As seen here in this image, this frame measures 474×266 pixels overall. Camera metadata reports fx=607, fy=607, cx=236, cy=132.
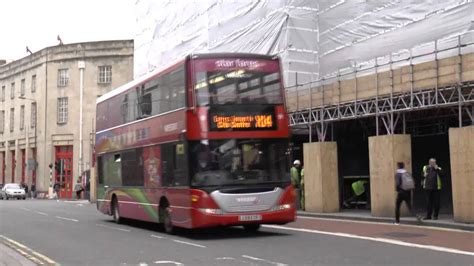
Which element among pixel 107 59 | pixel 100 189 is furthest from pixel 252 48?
pixel 107 59

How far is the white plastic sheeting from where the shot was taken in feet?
63.3

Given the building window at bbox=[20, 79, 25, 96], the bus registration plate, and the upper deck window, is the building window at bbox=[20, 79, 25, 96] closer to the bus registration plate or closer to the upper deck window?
the upper deck window

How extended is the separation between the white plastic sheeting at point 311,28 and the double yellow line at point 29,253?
42.5 ft

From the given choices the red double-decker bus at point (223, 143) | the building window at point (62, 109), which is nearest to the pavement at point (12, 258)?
Result: the red double-decker bus at point (223, 143)

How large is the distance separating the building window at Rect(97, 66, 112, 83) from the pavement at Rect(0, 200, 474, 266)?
3851cm

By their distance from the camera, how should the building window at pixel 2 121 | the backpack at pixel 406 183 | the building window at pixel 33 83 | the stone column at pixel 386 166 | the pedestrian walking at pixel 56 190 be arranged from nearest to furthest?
the backpack at pixel 406 183, the stone column at pixel 386 166, the pedestrian walking at pixel 56 190, the building window at pixel 33 83, the building window at pixel 2 121

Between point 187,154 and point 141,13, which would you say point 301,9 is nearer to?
point 187,154

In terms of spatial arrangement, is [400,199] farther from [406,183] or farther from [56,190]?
[56,190]

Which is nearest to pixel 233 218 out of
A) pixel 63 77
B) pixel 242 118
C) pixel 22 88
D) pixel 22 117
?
pixel 242 118

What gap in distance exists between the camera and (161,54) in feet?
111

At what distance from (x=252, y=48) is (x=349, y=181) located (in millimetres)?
6986

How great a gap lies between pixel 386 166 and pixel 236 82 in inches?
253

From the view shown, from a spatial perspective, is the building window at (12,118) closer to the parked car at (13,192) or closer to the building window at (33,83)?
the building window at (33,83)

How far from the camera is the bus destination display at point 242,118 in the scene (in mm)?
14268
